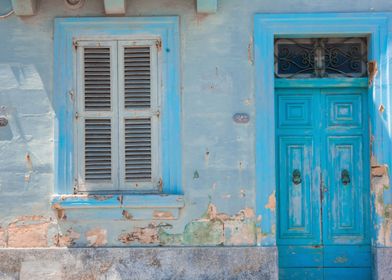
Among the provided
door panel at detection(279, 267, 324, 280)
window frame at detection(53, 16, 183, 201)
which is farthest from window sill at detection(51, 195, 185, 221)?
door panel at detection(279, 267, 324, 280)

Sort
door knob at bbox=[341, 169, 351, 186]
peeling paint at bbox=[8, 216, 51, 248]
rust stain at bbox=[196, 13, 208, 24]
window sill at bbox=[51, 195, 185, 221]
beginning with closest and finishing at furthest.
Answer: window sill at bbox=[51, 195, 185, 221], peeling paint at bbox=[8, 216, 51, 248], rust stain at bbox=[196, 13, 208, 24], door knob at bbox=[341, 169, 351, 186]

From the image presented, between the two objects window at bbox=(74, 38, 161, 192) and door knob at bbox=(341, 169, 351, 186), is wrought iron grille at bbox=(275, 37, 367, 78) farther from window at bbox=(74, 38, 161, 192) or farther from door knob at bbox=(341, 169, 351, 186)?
window at bbox=(74, 38, 161, 192)

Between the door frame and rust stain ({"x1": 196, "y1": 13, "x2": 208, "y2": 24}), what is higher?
rust stain ({"x1": 196, "y1": 13, "x2": 208, "y2": 24})

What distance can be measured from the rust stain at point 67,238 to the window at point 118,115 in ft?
1.49

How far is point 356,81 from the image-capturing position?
7602mm

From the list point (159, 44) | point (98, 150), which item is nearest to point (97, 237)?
point (98, 150)

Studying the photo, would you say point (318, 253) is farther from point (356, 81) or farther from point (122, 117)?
point (122, 117)

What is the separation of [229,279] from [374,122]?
2216mm

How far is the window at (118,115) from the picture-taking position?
7.48m

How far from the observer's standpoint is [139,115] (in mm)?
7504

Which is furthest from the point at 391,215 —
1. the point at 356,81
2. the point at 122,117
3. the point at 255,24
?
the point at 122,117

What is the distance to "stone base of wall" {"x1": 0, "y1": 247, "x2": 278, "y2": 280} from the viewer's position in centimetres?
730

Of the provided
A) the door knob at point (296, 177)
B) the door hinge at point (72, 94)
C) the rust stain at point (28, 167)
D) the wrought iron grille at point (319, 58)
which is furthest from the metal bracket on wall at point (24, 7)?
the door knob at point (296, 177)

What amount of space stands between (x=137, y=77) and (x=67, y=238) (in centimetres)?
183
